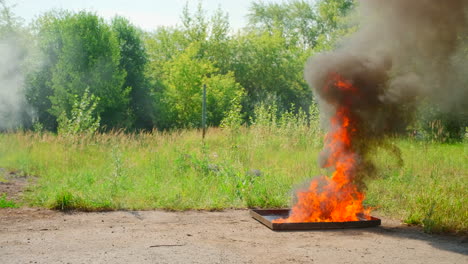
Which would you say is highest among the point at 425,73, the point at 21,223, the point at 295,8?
the point at 295,8

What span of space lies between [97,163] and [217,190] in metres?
4.09

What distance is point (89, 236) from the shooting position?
592 centimetres

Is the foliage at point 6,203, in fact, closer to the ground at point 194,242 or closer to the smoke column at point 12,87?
the ground at point 194,242

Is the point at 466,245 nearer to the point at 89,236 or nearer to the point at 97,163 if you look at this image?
the point at 89,236

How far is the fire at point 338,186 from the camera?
687cm

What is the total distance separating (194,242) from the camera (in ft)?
18.7

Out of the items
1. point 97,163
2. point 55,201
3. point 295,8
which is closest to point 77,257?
point 55,201

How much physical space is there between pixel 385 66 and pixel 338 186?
202 centimetres

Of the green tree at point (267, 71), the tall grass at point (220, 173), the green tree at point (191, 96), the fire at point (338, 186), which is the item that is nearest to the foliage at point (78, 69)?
the green tree at point (191, 96)

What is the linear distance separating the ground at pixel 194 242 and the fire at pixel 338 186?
1.78ft

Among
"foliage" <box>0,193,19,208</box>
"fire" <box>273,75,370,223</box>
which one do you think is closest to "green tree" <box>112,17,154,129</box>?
"foliage" <box>0,193,19,208</box>

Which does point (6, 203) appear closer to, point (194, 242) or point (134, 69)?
point (194, 242)

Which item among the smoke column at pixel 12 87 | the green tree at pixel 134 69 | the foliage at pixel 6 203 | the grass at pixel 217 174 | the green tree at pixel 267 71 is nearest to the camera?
the foliage at pixel 6 203

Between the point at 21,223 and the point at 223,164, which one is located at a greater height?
the point at 223,164
